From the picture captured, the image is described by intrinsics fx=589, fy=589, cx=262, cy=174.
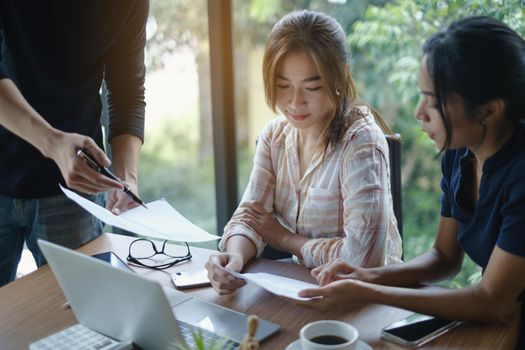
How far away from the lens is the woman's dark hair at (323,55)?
1.60 m

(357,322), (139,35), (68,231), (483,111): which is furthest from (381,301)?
(139,35)

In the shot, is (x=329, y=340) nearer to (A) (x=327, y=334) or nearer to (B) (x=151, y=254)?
(A) (x=327, y=334)

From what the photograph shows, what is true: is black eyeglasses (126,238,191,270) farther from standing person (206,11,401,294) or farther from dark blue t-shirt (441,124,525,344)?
dark blue t-shirt (441,124,525,344)

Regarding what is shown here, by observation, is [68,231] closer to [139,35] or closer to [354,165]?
[139,35]

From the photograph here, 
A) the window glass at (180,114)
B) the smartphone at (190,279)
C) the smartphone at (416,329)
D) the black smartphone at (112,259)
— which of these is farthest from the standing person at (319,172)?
the window glass at (180,114)

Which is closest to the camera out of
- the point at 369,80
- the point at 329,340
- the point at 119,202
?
the point at 329,340

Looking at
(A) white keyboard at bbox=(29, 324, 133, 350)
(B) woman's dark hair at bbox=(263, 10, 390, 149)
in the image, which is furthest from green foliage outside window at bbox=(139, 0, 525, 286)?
(A) white keyboard at bbox=(29, 324, 133, 350)

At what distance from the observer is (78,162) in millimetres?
1337

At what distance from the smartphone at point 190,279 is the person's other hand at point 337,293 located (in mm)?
280

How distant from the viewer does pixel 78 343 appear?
3.44 feet

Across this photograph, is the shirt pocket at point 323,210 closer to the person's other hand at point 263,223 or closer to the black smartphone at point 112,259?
the person's other hand at point 263,223

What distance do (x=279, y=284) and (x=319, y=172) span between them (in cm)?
52

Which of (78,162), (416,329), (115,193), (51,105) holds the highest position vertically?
(51,105)

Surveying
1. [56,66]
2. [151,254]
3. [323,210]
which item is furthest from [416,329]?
[56,66]
